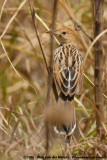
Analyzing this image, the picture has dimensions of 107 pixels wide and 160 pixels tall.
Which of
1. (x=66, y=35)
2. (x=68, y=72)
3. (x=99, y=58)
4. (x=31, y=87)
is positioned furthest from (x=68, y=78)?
(x=31, y=87)

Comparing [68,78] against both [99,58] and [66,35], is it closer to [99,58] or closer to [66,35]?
[99,58]

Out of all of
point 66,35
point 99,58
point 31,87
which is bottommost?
point 31,87

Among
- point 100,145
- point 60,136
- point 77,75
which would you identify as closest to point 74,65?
point 77,75

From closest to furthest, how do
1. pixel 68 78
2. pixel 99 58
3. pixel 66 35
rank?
pixel 99 58
pixel 68 78
pixel 66 35

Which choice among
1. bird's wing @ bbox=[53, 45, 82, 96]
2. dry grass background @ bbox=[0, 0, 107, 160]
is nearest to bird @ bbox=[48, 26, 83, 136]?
bird's wing @ bbox=[53, 45, 82, 96]

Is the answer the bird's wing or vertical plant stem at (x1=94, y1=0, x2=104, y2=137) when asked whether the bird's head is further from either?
vertical plant stem at (x1=94, y1=0, x2=104, y2=137)

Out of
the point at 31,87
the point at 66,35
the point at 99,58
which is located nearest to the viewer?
the point at 99,58

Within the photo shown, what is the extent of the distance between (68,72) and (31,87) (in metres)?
3.34

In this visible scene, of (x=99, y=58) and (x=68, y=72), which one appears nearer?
(x=99, y=58)

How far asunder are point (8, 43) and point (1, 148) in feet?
13.6

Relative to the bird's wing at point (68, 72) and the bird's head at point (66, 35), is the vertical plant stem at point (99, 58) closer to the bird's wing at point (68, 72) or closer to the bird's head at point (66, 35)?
the bird's wing at point (68, 72)

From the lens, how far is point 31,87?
7.03 meters

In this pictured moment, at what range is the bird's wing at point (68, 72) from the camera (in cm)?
364

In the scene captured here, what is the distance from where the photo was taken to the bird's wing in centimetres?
364
